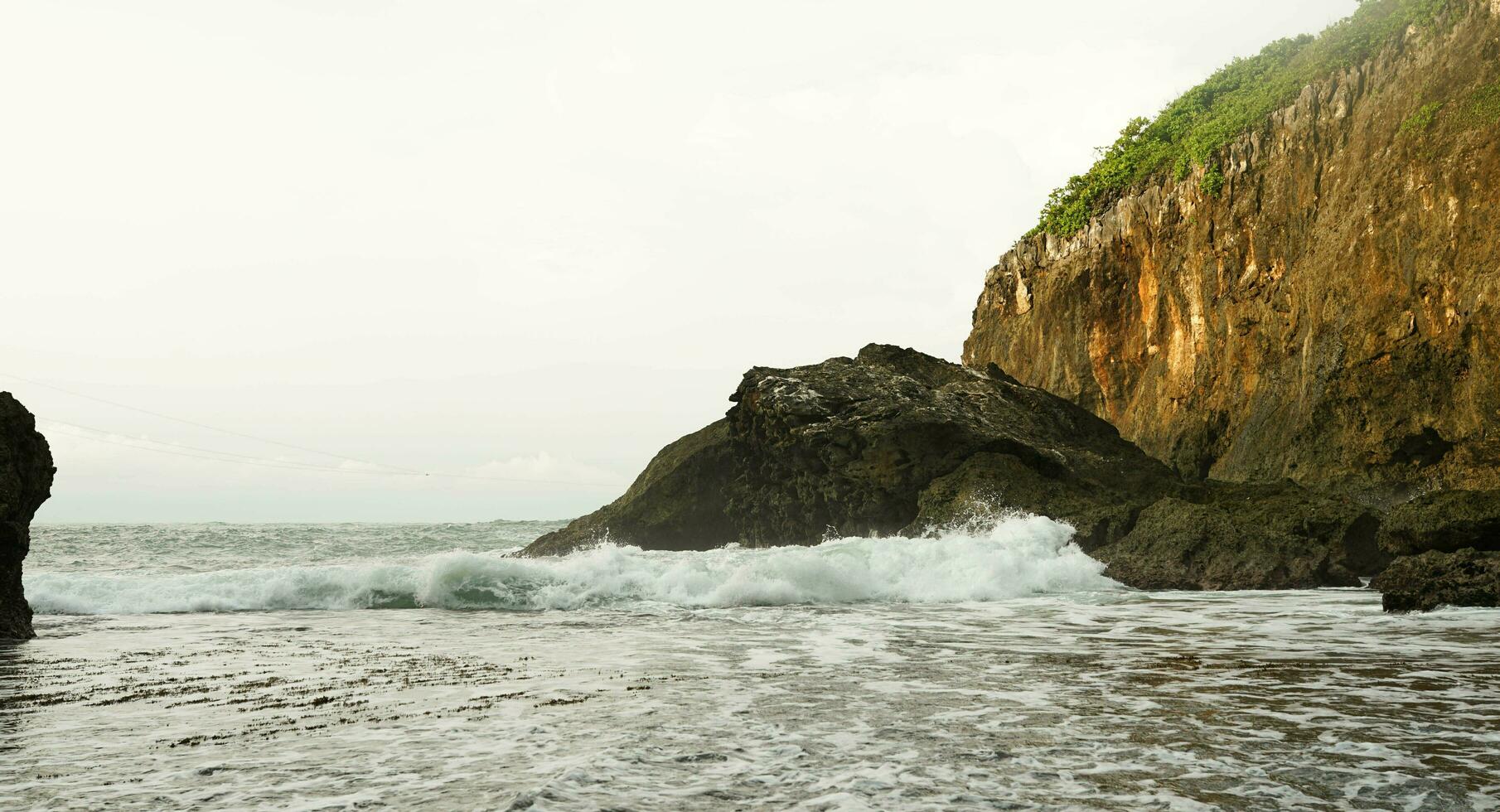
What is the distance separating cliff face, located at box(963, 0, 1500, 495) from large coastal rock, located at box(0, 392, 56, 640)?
2373 centimetres

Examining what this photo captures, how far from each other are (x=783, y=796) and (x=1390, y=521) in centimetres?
1266

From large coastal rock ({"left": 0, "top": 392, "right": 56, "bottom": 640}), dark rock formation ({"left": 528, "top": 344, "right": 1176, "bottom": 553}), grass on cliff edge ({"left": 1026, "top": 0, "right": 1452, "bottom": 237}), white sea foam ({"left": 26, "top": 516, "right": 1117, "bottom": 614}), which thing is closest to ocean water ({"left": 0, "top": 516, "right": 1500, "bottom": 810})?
white sea foam ({"left": 26, "top": 516, "right": 1117, "bottom": 614})

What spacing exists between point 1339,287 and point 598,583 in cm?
1883

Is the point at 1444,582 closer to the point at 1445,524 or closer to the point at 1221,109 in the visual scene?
the point at 1445,524

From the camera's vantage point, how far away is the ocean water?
14.5ft

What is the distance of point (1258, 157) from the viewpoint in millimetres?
27859

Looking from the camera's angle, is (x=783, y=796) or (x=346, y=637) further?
(x=346, y=637)

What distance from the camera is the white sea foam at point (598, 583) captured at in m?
14.9

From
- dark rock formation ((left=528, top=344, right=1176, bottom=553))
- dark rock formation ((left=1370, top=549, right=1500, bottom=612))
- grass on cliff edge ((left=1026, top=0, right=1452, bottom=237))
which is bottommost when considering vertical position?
dark rock formation ((left=1370, top=549, right=1500, bottom=612))

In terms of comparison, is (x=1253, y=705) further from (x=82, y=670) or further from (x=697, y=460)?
(x=697, y=460)

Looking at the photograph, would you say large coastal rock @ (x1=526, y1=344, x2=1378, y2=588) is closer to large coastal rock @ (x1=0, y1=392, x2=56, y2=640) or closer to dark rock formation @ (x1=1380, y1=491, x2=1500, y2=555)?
dark rock formation @ (x1=1380, y1=491, x2=1500, y2=555)

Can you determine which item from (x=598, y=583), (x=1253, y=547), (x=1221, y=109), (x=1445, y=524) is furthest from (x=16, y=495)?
(x=1221, y=109)

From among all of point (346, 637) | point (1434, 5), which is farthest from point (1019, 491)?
point (1434, 5)

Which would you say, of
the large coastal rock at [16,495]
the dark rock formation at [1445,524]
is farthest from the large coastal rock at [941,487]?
the large coastal rock at [16,495]
